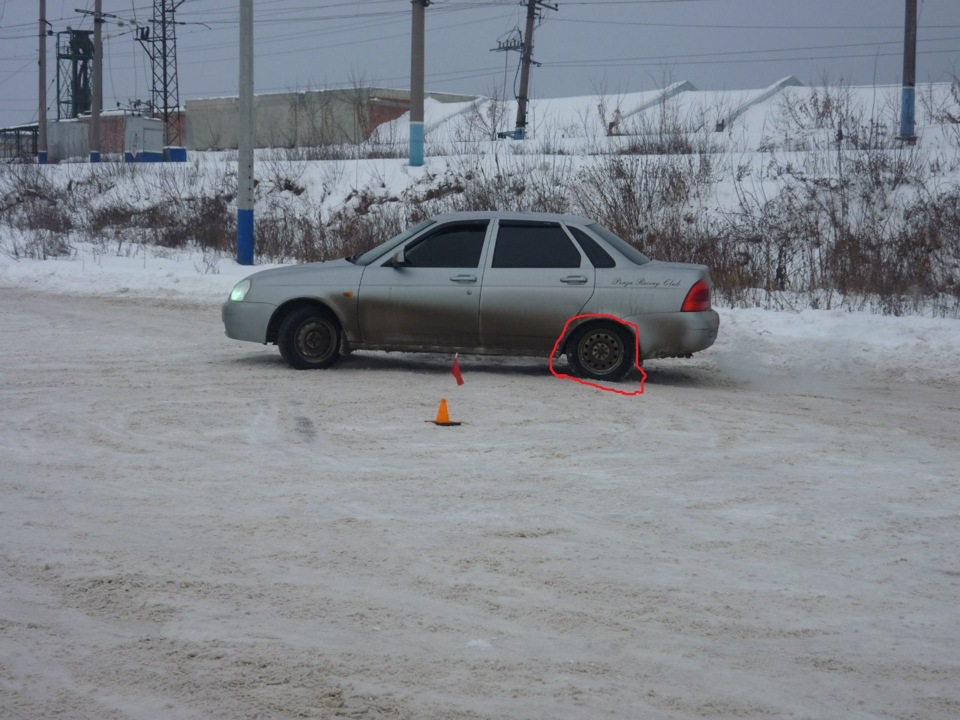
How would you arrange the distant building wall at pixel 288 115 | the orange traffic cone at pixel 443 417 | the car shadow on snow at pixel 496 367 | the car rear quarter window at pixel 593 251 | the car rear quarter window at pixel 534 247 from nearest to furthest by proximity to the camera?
the orange traffic cone at pixel 443 417 < the car rear quarter window at pixel 593 251 < the car rear quarter window at pixel 534 247 < the car shadow on snow at pixel 496 367 < the distant building wall at pixel 288 115

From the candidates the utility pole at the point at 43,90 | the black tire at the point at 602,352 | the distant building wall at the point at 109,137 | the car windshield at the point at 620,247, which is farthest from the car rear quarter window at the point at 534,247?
the utility pole at the point at 43,90

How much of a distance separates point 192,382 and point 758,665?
7.57 m

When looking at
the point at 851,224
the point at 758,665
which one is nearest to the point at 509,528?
the point at 758,665

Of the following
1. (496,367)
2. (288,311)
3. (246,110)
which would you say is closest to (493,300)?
(496,367)

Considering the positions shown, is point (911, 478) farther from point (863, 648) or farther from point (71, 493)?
point (71, 493)

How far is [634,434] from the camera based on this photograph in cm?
875

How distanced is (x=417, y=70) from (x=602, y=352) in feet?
71.1

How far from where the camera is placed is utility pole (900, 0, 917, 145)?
28.2 m

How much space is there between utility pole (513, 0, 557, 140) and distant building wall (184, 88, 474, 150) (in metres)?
6.37

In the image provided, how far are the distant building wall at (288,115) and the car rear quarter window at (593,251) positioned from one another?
33069 millimetres

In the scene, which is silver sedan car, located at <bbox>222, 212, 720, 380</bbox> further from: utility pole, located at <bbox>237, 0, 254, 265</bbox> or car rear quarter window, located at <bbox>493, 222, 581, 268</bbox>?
utility pole, located at <bbox>237, 0, 254, 265</bbox>

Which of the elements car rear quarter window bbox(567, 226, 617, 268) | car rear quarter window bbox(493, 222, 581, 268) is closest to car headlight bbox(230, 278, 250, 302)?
car rear quarter window bbox(493, 222, 581, 268)

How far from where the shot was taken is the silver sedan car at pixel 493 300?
36.1ft

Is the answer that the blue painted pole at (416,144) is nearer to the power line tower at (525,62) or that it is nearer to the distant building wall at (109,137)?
the power line tower at (525,62)
